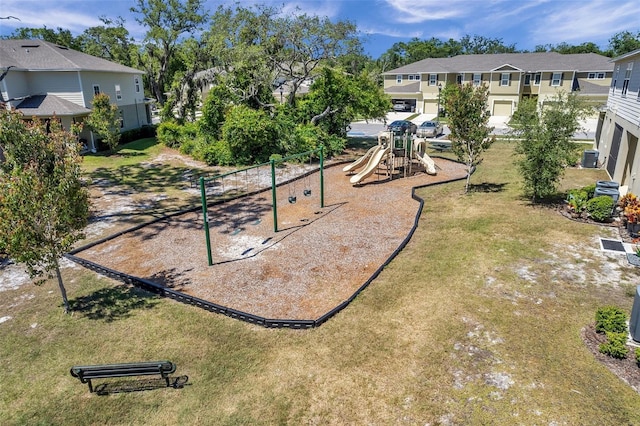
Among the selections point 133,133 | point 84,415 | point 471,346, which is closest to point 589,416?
point 471,346

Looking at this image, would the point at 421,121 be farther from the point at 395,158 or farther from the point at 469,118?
the point at 469,118

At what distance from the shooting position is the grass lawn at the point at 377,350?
703cm

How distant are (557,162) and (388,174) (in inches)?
361

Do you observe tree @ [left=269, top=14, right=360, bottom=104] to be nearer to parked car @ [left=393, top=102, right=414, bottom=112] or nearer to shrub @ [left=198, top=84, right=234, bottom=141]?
shrub @ [left=198, top=84, right=234, bottom=141]

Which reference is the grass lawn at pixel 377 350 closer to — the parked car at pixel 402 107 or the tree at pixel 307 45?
the tree at pixel 307 45

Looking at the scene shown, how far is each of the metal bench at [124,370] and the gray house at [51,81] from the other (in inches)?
1072

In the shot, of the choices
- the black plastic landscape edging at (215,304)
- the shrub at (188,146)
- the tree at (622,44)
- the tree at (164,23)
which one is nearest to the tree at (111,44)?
the tree at (164,23)

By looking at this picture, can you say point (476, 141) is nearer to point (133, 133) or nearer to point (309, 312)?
point (309, 312)

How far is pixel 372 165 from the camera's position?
22.5 m

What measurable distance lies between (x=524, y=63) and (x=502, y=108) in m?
6.20

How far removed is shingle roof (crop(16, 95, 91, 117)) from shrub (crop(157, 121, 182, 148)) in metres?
5.43

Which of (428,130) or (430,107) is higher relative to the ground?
(430,107)

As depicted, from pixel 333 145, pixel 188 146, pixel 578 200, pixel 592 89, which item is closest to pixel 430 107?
pixel 592 89

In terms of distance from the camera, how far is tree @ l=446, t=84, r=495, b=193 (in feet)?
59.6
